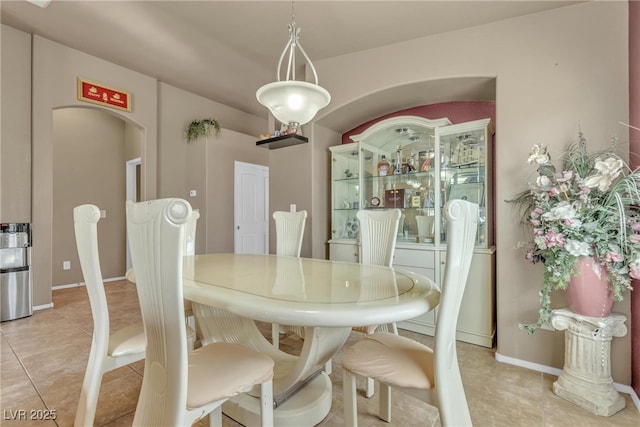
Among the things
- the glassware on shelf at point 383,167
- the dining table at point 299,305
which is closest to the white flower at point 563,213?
the dining table at point 299,305

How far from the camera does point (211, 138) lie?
4672 mm

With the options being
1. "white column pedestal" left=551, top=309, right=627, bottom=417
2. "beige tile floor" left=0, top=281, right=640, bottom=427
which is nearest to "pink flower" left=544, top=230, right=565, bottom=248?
"white column pedestal" left=551, top=309, right=627, bottom=417

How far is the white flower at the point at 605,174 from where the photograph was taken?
168cm

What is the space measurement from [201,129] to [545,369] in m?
4.86

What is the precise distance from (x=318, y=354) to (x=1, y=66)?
167 inches

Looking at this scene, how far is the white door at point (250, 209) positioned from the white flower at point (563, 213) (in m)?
4.35

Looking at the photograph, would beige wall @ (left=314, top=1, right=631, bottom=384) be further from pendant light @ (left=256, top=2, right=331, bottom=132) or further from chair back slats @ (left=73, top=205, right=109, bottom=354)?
chair back slats @ (left=73, top=205, right=109, bottom=354)

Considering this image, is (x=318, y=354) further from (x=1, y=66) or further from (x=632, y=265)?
(x=1, y=66)

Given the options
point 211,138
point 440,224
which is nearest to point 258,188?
point 211,138

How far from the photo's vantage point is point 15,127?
10.3 feet

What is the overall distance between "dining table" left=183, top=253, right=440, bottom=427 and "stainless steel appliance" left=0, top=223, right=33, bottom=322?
2.57 metres

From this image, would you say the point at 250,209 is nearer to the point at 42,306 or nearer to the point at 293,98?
the point at 42,306

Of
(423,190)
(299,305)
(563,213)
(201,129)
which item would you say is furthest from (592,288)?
(201,129)

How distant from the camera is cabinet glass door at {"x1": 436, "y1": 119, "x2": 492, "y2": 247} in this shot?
2745 millimetres
